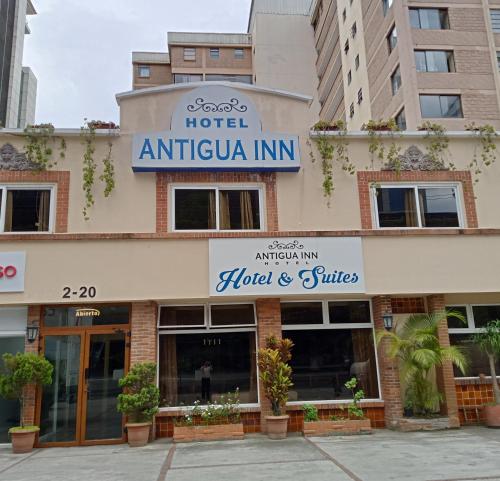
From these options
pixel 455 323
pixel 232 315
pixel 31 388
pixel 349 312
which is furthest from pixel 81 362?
pixel 455 323

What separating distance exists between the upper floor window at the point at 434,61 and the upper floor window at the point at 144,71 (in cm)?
2951

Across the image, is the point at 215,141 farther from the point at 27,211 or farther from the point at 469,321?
the point at 469,321

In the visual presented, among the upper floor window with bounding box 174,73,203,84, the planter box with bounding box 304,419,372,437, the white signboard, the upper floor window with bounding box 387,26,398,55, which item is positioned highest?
the upper floor window with bounding box 174,73,203,84

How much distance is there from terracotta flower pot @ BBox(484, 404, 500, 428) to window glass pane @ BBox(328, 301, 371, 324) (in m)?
3.03

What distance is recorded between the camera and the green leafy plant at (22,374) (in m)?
9.72

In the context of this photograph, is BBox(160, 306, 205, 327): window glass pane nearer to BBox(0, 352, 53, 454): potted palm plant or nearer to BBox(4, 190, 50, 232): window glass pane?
BBox(0, 352, 53, 454): potted palm plant

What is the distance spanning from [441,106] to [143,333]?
25376mm

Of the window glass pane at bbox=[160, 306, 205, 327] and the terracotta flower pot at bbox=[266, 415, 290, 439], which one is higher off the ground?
the window glass pane at bbox=[160, 306, 205, 327]

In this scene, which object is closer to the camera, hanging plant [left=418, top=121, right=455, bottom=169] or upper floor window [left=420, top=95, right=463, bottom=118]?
hanging plant [left=418, top=121, right=455, bottom=169]

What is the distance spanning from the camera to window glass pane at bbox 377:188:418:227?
11.8 meters

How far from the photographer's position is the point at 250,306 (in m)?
11.5

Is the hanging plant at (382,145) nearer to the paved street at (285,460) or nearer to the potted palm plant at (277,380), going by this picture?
the potted palm plant at (277,380)

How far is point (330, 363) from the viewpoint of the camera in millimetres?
11477

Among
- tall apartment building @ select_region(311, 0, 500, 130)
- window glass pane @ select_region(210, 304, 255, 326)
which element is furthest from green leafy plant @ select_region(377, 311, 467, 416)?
tall apartment building @ select_region(311, 0, 500, 130)
